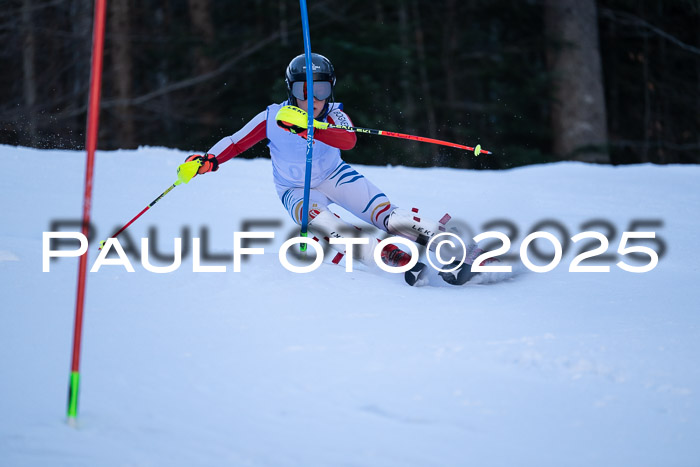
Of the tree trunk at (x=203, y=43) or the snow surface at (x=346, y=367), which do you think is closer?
the snow surface at (x=346, y=367)

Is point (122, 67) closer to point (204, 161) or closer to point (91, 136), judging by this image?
point (204, 161)

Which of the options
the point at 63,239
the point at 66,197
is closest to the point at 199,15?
the point at 66,197

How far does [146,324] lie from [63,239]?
1980mm

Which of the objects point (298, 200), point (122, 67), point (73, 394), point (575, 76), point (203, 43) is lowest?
point (73, 394)

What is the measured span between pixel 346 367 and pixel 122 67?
33.2 feet

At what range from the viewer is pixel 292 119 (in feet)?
12.7

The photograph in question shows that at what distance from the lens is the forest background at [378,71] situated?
11359mm

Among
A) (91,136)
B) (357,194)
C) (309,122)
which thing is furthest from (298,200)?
(91,136)

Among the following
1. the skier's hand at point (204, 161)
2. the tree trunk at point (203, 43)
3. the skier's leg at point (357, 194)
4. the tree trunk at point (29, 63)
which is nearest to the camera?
the skier's hand at point (204, 161)

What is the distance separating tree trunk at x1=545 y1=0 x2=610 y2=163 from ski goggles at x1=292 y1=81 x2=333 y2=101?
7666mm

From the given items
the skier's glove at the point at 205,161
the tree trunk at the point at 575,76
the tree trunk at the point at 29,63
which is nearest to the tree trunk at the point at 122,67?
the tree trunk at the point at 29,63

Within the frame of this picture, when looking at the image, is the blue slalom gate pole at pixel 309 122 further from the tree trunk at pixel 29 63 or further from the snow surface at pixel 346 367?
the tree trunk at pixel 29 63

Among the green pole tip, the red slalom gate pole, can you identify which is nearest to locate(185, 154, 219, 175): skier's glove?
the red slalom gate pole

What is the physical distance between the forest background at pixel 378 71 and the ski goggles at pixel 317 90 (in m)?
6.63
